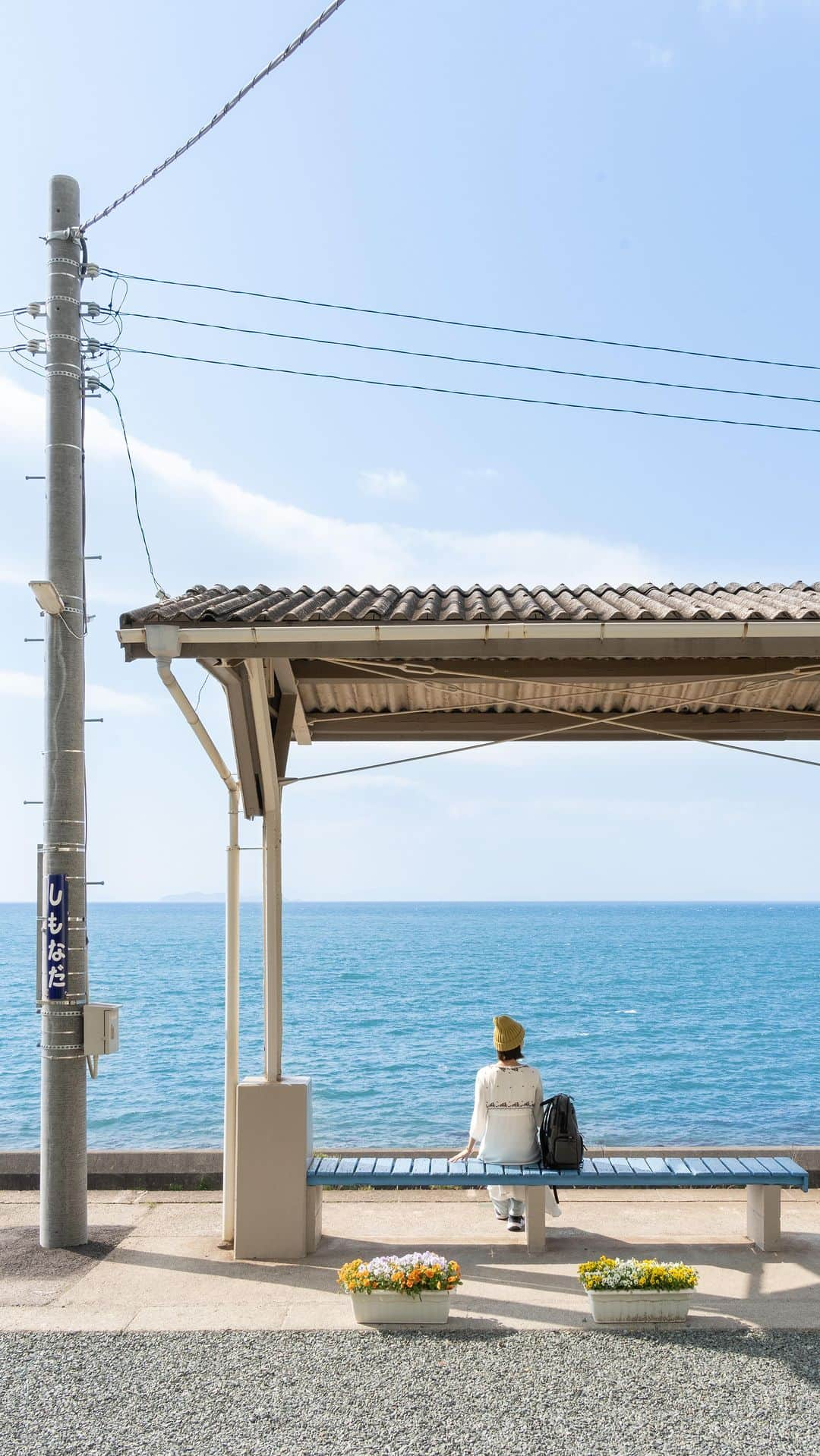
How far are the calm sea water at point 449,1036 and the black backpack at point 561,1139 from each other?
14.9 meters

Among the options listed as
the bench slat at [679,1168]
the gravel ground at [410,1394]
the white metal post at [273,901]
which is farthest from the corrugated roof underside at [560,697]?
the gravel ground at [410,1394]

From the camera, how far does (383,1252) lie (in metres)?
5.90

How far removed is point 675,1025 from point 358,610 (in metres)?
42.9

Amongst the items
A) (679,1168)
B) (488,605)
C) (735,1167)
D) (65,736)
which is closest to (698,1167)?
(679,1168)

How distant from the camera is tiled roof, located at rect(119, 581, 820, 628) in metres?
4.88

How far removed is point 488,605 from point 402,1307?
10.00 ft

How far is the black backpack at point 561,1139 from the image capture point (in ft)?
18.8

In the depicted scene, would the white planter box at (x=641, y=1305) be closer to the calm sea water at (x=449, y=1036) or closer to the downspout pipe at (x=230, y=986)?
the downspout pipe at (x=230, y=986)

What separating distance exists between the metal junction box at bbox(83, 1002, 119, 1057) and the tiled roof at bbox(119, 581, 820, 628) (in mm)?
2349

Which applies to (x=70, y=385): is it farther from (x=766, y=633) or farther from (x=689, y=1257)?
(x=689, y=1257)

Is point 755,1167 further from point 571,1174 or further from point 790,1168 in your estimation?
point 571,1174

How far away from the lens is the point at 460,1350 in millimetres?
4578

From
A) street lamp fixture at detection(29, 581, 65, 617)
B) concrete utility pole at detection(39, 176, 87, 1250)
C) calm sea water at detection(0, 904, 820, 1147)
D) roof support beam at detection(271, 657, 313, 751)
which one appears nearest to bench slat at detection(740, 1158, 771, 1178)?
roof support beam at detection(271, 657, 313, 751)

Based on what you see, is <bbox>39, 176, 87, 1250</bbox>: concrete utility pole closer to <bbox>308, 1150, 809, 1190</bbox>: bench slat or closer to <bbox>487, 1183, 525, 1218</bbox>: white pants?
<bbox>308, 1150, 809, 1190</bbox>: bench slat
